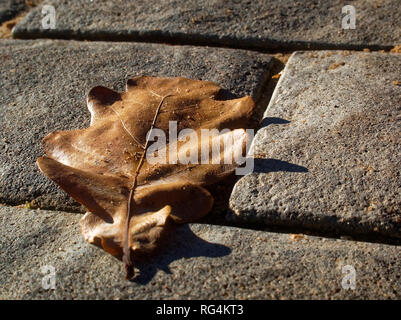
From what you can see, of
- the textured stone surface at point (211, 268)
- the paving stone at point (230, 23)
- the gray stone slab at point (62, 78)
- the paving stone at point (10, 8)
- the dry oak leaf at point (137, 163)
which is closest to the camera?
the textured stone surface at point (211, 268)

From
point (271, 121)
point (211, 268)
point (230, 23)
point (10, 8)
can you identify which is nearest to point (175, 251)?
point (211, 268)

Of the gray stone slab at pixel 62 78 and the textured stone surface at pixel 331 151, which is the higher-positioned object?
the gray stone slab at pixel 62 78

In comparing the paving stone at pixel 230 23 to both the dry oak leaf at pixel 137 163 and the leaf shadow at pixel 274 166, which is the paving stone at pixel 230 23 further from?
the leaf shadow at pixel 274 166

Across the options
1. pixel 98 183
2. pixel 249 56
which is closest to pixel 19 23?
pixel 249 56

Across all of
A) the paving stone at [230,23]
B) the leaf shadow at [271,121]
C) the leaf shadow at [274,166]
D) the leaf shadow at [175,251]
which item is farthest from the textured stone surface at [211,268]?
the paving stone at [230,23]

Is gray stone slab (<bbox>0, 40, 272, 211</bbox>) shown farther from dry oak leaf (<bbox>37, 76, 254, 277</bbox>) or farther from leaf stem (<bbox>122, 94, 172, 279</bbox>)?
leaf stem (<bbox>122, 94, 172, 279</bbox>)

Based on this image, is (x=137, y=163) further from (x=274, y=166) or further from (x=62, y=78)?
(x=62, y=78)

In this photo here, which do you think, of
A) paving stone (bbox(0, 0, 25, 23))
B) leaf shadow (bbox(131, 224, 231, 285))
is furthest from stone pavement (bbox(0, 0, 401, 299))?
paving stone (bbox(0, 0, 25, 23))

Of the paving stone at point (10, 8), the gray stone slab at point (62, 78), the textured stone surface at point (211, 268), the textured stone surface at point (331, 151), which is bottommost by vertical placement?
the textured stone surface at point (211, 268)
